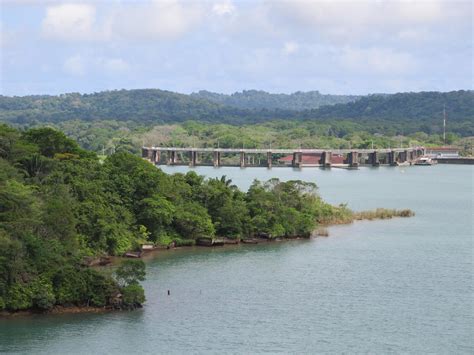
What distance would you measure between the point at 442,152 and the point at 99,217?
387 feet

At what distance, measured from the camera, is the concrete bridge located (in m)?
133

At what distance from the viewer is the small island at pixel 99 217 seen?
3391cm

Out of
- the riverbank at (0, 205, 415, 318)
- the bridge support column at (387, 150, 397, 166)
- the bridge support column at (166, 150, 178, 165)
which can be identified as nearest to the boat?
the bridge support column at (387, 150, 397, 166)

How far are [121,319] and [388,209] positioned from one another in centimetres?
3549

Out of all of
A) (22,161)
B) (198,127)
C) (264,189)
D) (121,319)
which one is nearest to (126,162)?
(22,161)

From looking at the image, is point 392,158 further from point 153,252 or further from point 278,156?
point 153,252

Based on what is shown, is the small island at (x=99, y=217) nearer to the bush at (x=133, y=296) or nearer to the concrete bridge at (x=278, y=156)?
the bush at (x=133, y=296)

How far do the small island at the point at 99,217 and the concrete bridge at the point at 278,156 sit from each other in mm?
71591

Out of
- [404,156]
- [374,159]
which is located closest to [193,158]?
[374,159]

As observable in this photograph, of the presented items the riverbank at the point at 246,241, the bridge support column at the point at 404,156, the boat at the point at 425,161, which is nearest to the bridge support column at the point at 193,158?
the bridge support column at the point at 404,156

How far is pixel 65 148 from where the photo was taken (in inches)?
2208

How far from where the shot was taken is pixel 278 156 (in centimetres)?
13900

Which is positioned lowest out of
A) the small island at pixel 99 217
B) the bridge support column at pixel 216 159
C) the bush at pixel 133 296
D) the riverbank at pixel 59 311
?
the riverbank at pixel 59 311

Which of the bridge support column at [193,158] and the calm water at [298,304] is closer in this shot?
the calm water at [298,304]
